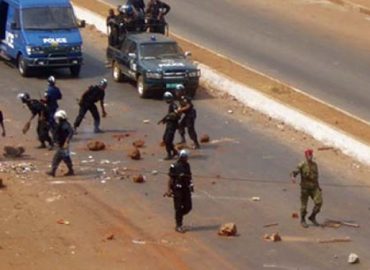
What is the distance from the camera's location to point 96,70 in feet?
136

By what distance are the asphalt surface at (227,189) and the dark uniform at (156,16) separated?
3.44 meters

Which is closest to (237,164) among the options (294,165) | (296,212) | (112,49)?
(294,165)

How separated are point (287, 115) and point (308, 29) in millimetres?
14102

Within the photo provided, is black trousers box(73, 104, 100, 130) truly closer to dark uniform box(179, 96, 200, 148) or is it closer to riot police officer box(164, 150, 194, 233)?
dark uniform box(179, 96, 200, 148)

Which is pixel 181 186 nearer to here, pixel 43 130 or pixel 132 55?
pixel 43 130

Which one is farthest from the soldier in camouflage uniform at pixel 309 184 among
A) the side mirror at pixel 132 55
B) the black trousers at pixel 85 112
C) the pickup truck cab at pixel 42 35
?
the pickup truck cab at pixel 42 35

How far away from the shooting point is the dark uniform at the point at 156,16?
4169 centimetres

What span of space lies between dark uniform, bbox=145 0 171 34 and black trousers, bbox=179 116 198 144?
1016 centimetres

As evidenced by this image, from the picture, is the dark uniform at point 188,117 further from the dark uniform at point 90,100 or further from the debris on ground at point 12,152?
the debris on ground at point 12,152

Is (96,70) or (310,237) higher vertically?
(310,237)

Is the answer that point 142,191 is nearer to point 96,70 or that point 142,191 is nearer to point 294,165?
point 294,165

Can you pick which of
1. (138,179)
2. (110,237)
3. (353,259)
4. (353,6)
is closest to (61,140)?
(138,179)

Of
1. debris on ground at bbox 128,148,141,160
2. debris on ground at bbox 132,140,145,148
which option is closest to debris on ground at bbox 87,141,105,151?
debris on ground at bbox 132,140,145,148

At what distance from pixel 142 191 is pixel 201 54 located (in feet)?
46.3
